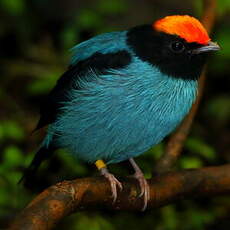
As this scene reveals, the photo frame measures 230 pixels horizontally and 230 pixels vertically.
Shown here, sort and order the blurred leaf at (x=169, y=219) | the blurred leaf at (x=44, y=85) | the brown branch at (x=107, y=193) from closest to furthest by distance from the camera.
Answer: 1. the brown branch at (x=107, y=193)
2. the blurred leaf at (x=169, y=219)
3. the blurred leaf at (x=44, y=85)

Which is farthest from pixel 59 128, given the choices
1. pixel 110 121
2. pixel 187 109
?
pixel 187 109

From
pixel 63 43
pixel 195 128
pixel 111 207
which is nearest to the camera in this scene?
pixel 111 207

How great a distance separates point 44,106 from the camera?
14.0ft

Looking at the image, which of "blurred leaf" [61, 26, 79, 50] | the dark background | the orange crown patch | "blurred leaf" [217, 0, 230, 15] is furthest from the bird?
"blurred leaf" [61, 26, 79, 50]

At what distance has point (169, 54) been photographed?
12.6 feet

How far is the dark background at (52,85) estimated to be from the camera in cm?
475

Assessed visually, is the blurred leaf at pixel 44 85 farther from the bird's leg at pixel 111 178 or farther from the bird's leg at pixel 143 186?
the bird's leg at pixel 143 186

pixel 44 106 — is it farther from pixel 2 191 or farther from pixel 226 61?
pixel 226 61

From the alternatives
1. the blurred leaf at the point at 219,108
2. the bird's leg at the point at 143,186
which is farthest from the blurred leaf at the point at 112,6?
the bird's leg at the point at 143,186

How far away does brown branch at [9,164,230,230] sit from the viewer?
2.84m

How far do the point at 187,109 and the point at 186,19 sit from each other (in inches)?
20.7

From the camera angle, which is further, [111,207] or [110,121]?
[110,121]

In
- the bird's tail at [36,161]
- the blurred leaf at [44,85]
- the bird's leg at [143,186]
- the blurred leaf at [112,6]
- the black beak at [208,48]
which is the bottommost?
the bird's leg at [143,186]

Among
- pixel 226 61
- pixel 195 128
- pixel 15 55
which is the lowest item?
pixel 195 128
